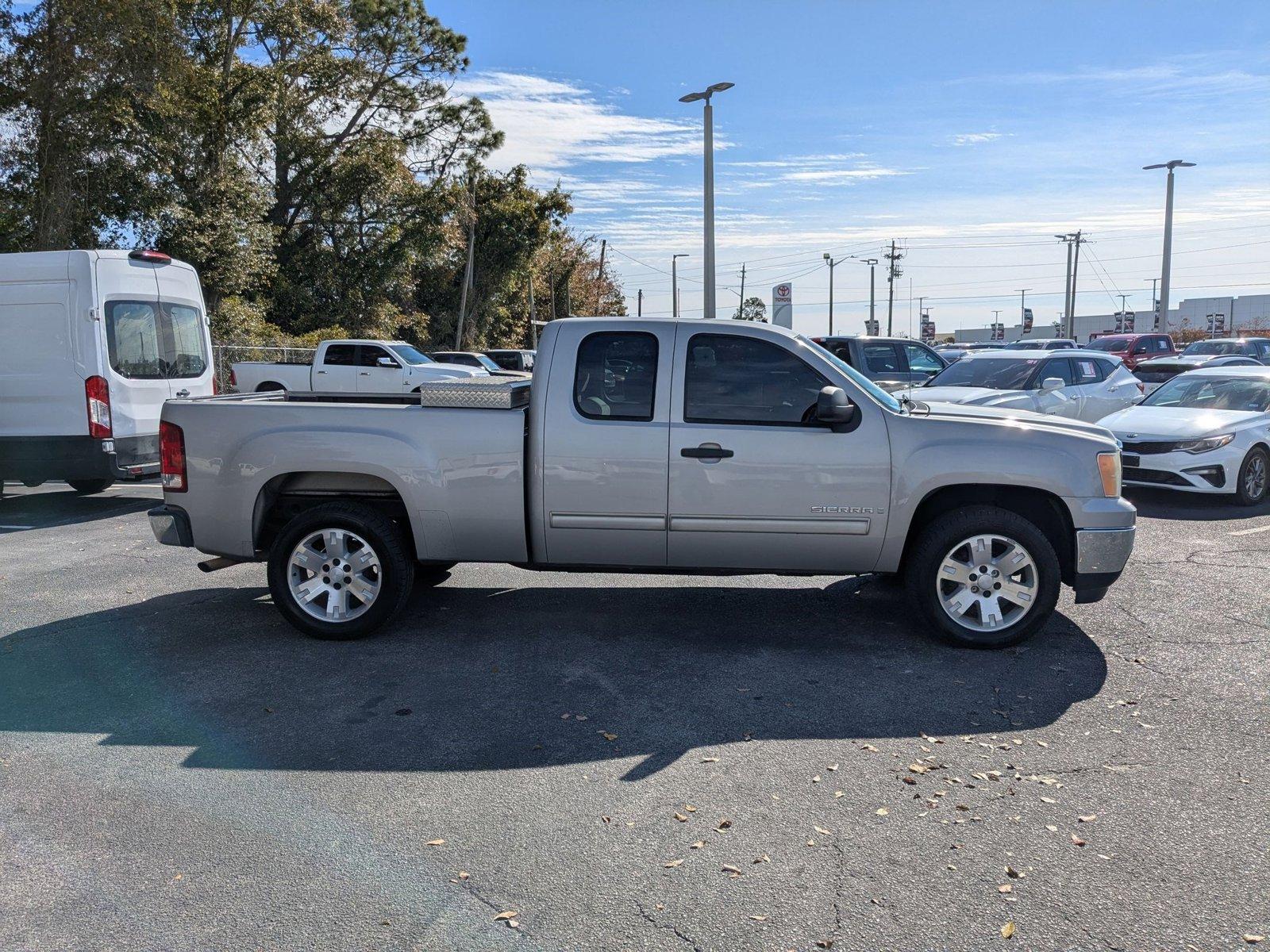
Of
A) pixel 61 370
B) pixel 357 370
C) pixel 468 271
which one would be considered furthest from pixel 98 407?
pixel 468 271

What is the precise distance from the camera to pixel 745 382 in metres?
6.01

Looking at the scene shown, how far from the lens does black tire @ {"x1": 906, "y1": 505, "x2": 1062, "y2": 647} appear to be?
5820 mm

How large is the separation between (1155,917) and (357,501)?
4.72 meters

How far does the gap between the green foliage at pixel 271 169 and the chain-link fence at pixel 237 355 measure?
969mm

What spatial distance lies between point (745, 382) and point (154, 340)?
26.2 ft

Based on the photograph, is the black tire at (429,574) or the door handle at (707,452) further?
the black tire at (429,574)

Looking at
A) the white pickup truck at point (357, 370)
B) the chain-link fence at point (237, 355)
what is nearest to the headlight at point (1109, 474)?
the white pickup truck at point (357, 370)

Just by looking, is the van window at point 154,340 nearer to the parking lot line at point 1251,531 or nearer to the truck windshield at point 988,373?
the truck windshield at point 988,373

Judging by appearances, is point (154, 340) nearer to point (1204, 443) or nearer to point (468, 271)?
point (1204, 443)

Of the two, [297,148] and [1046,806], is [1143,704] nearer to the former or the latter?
[1046,806]

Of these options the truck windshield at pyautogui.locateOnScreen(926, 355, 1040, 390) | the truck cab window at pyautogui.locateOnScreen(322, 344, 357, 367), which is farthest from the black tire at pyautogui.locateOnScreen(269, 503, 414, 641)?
the truck cab window at pyautogui.locateOnScreen(322, 344, 357, 367)

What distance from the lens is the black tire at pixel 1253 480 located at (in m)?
10.9

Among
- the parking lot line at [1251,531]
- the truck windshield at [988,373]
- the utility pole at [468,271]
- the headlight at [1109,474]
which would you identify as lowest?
the parking lot line at [1251,531]

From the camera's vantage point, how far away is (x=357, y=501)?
246 inches
